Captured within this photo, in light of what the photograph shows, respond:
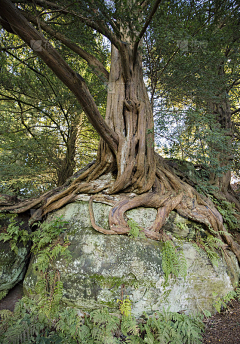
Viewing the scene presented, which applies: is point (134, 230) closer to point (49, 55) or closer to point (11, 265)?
point (11, 265)

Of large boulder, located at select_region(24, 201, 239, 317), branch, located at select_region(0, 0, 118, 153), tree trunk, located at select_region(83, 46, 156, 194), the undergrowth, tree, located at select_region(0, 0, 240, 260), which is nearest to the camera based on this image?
branch, located at select_region(0, 0, 118, 153)

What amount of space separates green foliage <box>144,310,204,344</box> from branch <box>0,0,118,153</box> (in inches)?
128

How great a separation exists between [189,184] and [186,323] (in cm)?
275

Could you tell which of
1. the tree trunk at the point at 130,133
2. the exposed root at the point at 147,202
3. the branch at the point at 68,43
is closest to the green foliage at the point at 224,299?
the exposed root at the point at 147,202

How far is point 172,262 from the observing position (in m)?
2.95

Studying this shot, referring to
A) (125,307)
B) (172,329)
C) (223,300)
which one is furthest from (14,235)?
(223,300)

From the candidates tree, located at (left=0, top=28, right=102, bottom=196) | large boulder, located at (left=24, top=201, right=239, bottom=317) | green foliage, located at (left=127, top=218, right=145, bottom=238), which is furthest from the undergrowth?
tree, located at (left=0, top=28, right=102, bottom=196)

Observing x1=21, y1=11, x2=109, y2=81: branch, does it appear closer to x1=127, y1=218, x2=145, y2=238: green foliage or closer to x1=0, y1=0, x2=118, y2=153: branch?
x1=0, y1=0, x2=118, y2=153: branch

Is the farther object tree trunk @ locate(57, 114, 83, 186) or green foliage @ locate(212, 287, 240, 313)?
tree trunk @ locate(57, 114, 83, 186)

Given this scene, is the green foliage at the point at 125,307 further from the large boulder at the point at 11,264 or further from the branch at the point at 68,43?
the branch at the point at 68,43

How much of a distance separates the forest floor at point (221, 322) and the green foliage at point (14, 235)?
2.39ft

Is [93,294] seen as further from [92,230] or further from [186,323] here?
[186,323]

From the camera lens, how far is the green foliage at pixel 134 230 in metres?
2.97

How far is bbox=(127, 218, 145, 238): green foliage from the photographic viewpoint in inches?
117
